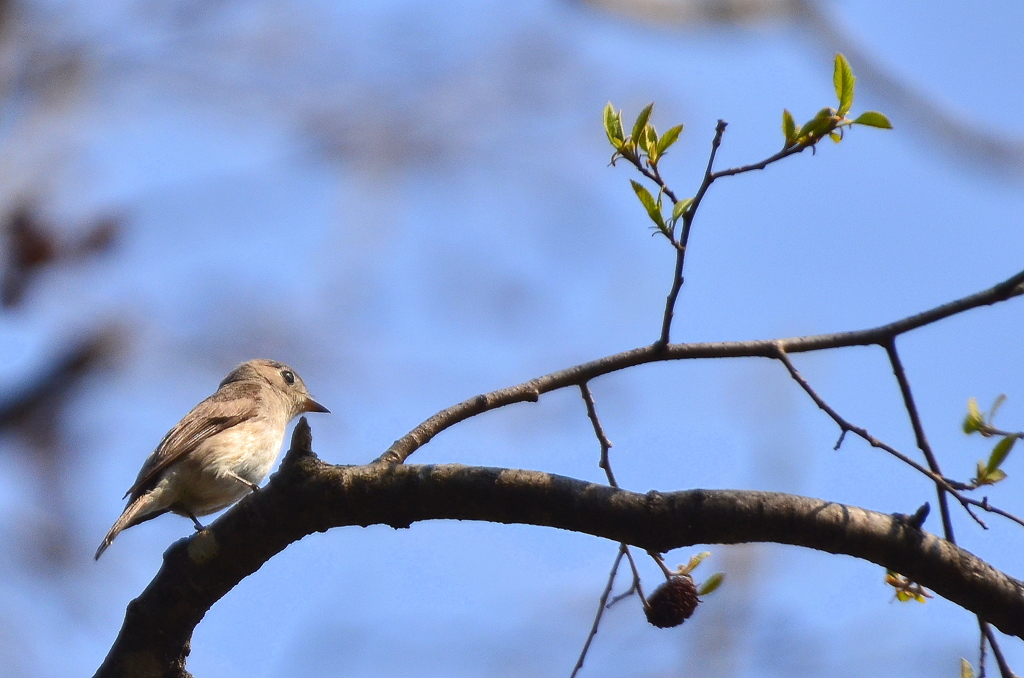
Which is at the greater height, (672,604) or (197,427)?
(197,427)

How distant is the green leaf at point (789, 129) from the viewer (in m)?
2.36

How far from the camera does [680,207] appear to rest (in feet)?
8.12

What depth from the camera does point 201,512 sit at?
5090 mm

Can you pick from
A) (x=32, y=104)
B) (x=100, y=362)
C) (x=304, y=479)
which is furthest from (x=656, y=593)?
(x=32, y=104)

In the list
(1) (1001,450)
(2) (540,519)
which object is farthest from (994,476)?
(2) (540,519)

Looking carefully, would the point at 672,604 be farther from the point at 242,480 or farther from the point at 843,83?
the point at 242,480

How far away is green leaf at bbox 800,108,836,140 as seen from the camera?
92.7 inches

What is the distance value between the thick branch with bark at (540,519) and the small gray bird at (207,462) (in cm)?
208

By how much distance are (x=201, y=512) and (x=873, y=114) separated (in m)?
4.05

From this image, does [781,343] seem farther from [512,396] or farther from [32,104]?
[32,104]

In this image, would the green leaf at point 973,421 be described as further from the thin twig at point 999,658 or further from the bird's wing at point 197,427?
the bird's wing at point 197,427

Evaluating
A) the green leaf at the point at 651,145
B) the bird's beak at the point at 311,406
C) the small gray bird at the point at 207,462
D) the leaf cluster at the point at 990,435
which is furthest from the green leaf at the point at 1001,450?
the bird's beak at the point at 311,406

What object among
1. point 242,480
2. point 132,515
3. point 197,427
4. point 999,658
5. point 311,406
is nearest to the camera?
point 999,658

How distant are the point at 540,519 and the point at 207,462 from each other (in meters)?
2.97
